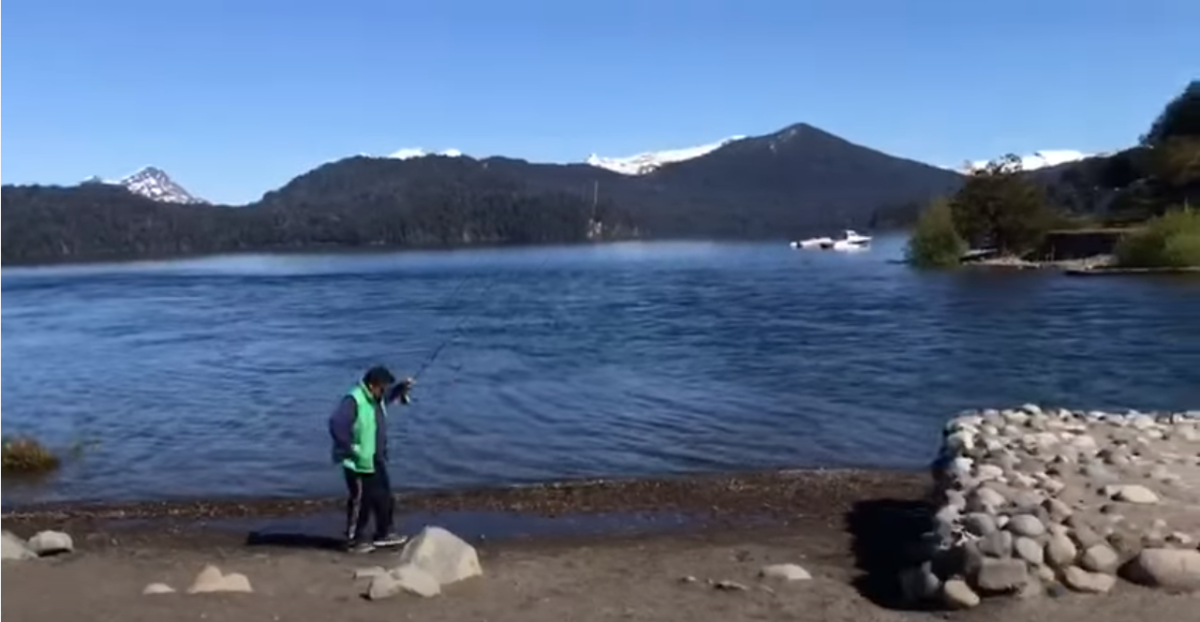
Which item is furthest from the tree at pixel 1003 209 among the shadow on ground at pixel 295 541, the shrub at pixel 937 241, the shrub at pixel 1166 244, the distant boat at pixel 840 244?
the shadow on ground at pixel 295 541

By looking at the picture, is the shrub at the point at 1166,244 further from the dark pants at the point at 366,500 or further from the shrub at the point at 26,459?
the dark pants at the point at 366,500

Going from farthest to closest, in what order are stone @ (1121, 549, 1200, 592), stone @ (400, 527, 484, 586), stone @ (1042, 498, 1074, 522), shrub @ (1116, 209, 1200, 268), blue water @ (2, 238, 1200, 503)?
shrub @ (1116, 209, 1200, 268) < blue water @ (2, 238, 1200, 503) < stone @ (400, 527, 484, 586) < stone @ (1042, 498, 1074, 522) < stone @ (1121, 549, 1200, 592)

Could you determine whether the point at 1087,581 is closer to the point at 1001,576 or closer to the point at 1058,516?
the point at 1001,576

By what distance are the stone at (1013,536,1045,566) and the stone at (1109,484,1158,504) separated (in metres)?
1.74

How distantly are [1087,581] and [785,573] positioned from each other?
2.48 meters

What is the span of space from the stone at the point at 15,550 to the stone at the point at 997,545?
823 cm

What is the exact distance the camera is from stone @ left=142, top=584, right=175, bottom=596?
11.3 metres

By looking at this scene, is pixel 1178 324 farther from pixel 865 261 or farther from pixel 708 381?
pixel 865 261

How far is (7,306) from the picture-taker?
76.1m

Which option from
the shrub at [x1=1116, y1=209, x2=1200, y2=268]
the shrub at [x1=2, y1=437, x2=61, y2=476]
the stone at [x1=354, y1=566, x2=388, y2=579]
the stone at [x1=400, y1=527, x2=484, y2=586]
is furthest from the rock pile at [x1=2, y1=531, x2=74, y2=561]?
the shrub at [x1=1116, y1=209, x2=1200, y2=268]

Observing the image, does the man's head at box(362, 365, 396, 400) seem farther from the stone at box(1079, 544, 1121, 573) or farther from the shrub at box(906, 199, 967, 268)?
the shrub at box(906, 199, 967, 268)

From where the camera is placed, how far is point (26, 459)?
21.6m

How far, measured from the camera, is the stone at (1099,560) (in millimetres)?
10297

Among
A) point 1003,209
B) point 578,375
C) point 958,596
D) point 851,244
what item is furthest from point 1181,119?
point 958,596
